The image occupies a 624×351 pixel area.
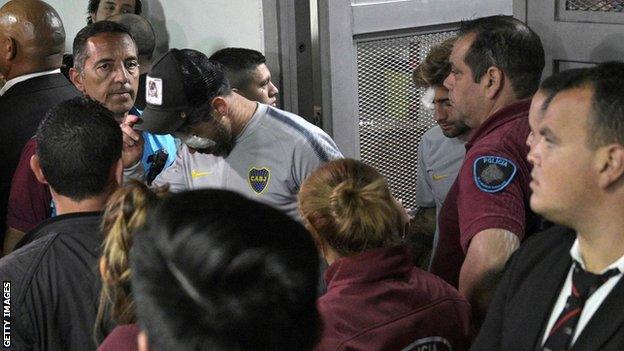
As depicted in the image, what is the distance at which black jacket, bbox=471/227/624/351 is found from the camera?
5.90 ft

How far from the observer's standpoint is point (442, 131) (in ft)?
12.0

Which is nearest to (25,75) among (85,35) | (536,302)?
(85,35)

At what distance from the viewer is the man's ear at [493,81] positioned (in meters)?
2.97

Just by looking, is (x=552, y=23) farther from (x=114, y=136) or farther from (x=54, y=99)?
(x=54, y=99)

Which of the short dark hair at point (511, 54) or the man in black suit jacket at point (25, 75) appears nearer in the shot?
the short dark hair at point (511, 54)

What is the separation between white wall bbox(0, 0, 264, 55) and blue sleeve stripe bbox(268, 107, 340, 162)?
95 centimetres

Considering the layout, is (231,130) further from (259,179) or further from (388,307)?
(388,307)

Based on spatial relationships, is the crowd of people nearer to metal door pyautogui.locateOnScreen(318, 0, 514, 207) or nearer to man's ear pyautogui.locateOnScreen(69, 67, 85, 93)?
man's ear pyautogui.locateOnScreen(69, 67, 85, 93)

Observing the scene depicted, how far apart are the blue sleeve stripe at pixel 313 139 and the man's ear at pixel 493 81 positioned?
0.63m

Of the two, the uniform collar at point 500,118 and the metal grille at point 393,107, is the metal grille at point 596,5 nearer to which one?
the uniform collar at point 500,118

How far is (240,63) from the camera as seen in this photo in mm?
3998

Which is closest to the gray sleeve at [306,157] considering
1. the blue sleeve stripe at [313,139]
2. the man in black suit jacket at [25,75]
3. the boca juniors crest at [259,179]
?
the blue sleeve stripe at [313,139]

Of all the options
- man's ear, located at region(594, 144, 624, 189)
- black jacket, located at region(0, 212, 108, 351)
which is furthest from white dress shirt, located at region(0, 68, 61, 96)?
man's ear, located at region(594, 144, 624, 189)

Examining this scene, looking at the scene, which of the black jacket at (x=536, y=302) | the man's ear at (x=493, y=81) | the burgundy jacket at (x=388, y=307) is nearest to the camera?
the black jacket at (x=536, y=302)
